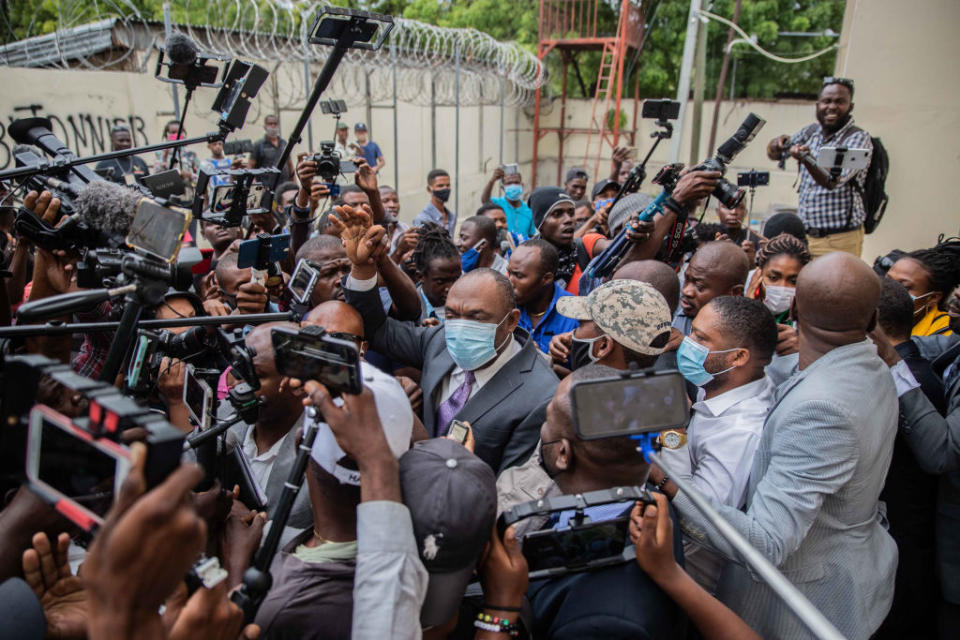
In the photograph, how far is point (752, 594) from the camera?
213cm

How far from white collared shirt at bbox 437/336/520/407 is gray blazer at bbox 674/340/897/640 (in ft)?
3.31

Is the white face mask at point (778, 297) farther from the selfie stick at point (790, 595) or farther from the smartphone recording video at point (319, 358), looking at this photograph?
the smartphone recording video at point (319, 358)

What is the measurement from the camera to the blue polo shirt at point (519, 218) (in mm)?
7441

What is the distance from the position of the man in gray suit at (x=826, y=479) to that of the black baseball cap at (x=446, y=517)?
80 centimetres

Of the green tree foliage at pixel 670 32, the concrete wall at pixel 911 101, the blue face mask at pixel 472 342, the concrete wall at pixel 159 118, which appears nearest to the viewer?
the blue face mask at pixel 472 342

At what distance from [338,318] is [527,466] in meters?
1.13

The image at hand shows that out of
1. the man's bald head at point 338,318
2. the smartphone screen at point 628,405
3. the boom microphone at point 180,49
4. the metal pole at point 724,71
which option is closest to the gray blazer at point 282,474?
the man's bald head at point 338,318

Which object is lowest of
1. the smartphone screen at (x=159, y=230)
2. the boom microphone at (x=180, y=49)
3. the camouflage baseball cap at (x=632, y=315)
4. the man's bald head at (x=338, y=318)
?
the man's bald head at (x=338, y=318)

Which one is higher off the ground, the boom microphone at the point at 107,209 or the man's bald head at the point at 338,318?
the boom microphone at the point at 107,209

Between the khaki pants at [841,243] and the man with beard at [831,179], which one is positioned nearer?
the man with beard at [831,179]

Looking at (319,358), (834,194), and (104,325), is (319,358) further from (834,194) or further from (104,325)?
(834,194)

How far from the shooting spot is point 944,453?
2.31m

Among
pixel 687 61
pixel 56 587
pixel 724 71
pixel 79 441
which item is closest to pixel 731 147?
pixel 79 441

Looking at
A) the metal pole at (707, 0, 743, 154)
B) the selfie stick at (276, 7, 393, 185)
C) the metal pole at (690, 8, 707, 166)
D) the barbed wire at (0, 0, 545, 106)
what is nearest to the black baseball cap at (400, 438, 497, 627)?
the selfie stick at (276, 7, 393, 185)
